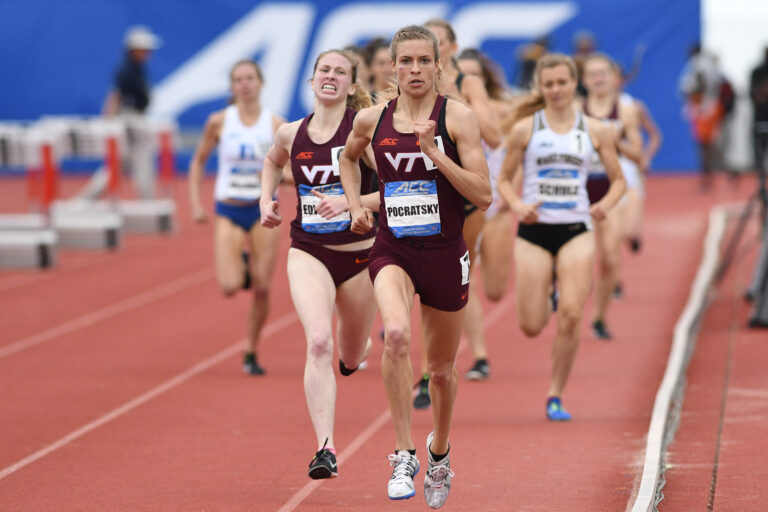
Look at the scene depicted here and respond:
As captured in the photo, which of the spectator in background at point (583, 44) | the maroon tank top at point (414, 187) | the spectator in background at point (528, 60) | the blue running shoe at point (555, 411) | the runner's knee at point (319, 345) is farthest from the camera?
the spectator in background at point (528, 60)

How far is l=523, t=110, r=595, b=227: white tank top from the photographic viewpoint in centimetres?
893

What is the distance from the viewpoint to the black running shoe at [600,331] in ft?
40.4

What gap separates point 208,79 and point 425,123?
22753 millimetres

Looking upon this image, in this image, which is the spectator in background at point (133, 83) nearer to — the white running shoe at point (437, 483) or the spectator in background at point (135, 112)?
the spectator in background at point (135, 112)

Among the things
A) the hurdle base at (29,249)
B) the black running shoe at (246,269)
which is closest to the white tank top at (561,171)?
the black running shoe at (246,269)

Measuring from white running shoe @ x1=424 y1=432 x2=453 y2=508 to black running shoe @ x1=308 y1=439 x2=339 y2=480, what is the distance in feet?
1.41

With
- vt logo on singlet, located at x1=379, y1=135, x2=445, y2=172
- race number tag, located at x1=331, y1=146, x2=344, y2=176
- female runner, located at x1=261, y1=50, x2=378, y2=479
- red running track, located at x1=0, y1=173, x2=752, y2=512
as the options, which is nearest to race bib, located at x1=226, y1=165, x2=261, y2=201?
red running track, located at x1=0, y1=173, x2=752, y2=512

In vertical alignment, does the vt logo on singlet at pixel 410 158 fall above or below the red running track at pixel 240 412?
above

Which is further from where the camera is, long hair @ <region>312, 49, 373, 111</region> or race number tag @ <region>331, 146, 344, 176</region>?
long hair @ <region>312, 49, 373, 111</region>

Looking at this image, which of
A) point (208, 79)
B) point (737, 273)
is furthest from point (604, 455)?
point (208, 79)

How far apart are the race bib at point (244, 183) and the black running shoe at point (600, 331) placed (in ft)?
11.0

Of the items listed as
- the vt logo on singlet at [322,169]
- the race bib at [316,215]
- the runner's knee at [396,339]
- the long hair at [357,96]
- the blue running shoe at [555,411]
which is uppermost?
the long hair at [357,96]

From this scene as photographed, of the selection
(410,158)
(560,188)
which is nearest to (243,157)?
(560,188)

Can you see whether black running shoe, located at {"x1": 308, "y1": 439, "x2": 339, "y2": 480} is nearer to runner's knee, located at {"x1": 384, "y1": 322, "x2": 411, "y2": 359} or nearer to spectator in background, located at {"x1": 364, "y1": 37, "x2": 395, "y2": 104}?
runner's knee, located at {"x1": 384, "y1": 322, "x2": 411, "y2": 359}
